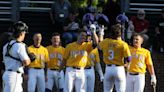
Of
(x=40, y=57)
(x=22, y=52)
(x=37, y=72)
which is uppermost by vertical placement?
(x=22, y=52)

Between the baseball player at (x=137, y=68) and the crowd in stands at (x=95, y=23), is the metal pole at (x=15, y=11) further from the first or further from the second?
the baseball player at (x=137, y=68)

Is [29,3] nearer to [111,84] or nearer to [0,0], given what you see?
[0,0]

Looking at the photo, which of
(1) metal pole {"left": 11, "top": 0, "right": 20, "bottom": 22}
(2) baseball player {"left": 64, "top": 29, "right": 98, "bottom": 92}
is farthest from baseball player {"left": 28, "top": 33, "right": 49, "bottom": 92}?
(1) metal pole {"left": 11, "top": 0, "right": 20, "bottom": 22}

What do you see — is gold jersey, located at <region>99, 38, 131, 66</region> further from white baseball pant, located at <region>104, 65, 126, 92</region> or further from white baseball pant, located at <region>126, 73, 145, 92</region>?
white baseball pant, located at <region>126, 73, 145, 92</region>

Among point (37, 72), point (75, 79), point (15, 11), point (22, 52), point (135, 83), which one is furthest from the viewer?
point (15, 11)

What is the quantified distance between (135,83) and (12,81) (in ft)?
11.2

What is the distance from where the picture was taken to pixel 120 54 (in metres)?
12.9

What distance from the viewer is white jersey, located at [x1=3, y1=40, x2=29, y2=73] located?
1065cm

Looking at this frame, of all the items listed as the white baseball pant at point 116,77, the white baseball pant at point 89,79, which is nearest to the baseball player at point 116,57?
the white baseball pant at point 116,77

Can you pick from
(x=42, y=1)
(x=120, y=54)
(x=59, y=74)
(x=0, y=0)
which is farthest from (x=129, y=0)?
(x=120, y=54)

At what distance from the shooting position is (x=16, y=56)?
10.7 m

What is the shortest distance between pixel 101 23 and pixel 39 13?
11.5ft

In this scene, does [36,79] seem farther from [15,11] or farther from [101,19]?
[15,11]

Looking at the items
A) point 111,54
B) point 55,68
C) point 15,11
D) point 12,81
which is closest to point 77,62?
point 55,68
